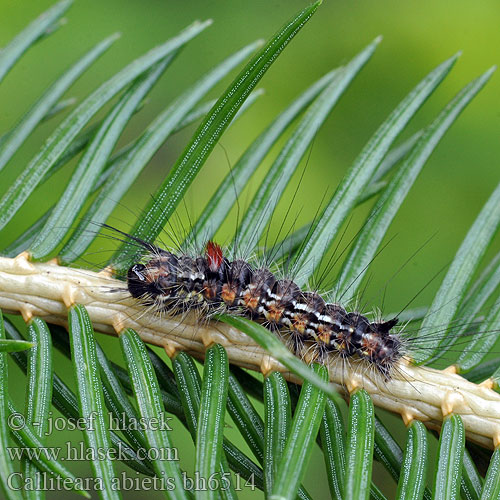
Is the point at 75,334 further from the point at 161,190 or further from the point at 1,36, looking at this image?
the point at 1,36

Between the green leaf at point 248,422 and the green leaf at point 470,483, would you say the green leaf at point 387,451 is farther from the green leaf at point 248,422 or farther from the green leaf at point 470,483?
the green leaf at point 248,422

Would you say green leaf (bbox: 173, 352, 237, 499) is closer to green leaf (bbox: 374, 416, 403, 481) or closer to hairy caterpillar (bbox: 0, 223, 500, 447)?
hairy caterpillar (bbox: 0, 223, 500, 447)

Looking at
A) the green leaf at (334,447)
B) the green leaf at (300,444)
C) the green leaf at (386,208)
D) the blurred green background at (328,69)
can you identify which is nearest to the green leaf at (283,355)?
the green leaf at (300,444)

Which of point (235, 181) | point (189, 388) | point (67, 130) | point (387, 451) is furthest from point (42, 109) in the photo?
point (387, 451)

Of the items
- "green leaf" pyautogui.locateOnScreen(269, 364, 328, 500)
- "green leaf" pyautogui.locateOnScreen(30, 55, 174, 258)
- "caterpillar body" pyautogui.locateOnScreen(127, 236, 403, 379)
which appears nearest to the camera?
"green leaf" pyautogui.locateOnScreen(269, 364, 328, 500)

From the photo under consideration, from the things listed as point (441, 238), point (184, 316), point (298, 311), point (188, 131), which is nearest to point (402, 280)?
point (441, 238)

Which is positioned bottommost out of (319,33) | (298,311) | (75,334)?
(75,334)

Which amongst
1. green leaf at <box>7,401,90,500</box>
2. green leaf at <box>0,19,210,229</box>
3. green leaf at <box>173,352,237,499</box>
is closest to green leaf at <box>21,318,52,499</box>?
green leaf at <box>7,401,90,500</box>
